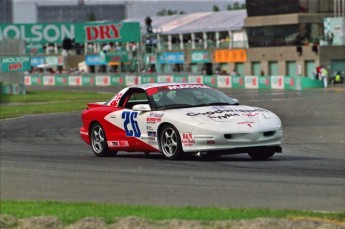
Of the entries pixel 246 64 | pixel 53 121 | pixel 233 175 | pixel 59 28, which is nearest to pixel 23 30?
pixel 59 28

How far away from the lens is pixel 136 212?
8516mm

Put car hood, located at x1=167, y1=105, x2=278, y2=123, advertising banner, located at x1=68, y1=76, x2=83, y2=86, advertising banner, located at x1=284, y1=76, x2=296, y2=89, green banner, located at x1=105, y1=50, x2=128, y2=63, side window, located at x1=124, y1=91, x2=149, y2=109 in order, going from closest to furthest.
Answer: car hood, located at x1=167, y1=105, x2=278, y2=123 < side window, located at x1=124, y1=91, x2=149, y2=109 < advertising banner, located at x1=284, y1=76, x2=296, y2=89 < green banner, located at x1=105, y1=50, x2=128, y2=63 < advertising banner, located at x1=68, y1=76, x2=83, y2=86

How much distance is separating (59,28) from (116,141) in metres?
27.0

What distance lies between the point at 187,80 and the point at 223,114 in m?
50.4

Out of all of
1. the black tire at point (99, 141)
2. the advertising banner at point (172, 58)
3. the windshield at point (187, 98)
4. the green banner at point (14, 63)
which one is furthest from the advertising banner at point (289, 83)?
the windshield at point (187, 98)

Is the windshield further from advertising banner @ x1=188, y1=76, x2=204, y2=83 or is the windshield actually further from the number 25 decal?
advertising banner @ x1=188, y1=76, x2=204, y2=83

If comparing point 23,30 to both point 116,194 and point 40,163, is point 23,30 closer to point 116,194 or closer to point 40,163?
point 40,163

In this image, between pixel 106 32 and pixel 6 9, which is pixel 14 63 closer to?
pixel 106 32

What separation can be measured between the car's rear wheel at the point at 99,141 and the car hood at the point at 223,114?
2003mm

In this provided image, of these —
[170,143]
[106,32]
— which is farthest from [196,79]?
[170,143]

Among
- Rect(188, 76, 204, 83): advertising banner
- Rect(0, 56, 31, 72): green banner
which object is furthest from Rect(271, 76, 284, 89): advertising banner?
Rect(0, 56, 31, 72): green banner

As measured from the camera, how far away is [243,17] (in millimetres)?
82562

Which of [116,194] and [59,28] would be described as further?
[59,28]

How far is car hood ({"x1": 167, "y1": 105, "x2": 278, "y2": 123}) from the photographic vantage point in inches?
556
